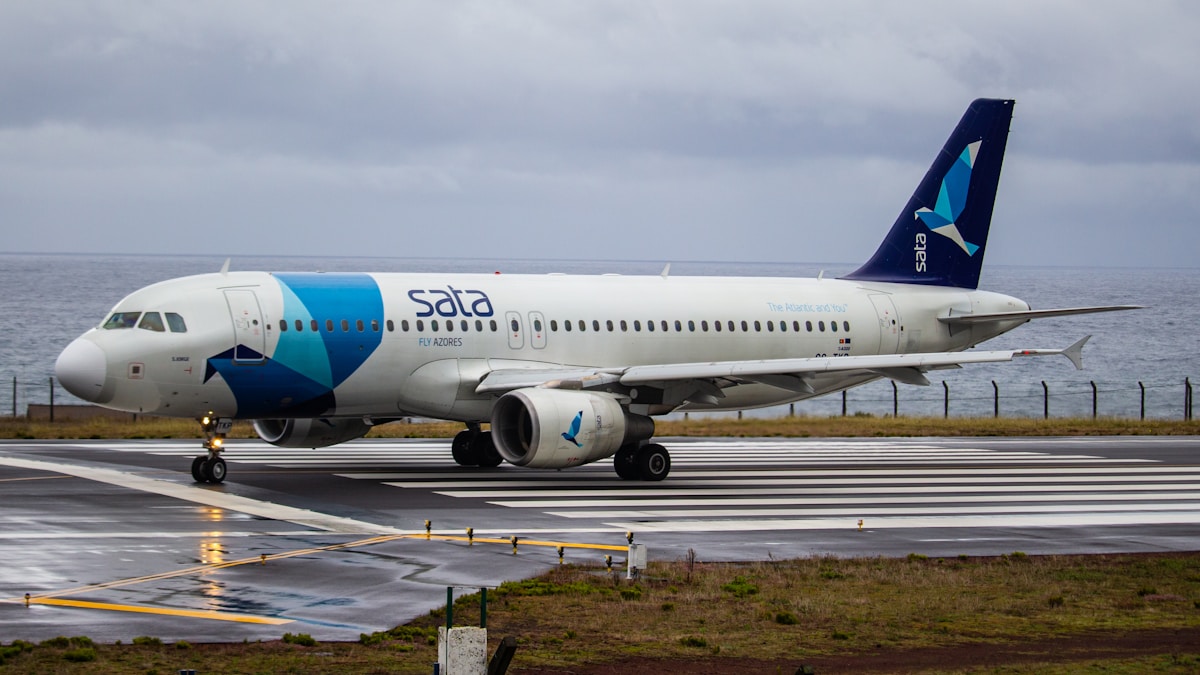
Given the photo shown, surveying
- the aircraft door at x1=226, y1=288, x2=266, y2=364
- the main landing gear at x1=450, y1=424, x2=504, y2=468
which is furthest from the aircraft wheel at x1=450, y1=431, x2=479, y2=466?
the aircraft door at x1=226, y1=288, x2=266, y2=364

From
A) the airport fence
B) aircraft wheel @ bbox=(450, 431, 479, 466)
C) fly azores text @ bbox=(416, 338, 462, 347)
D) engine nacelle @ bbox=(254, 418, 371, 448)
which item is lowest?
the airport fence

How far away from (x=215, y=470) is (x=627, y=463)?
725cm

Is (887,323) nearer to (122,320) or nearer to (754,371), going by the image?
A: (754,371)

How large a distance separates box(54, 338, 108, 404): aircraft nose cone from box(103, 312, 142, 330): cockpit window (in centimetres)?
75

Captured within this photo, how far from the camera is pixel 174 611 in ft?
46.6

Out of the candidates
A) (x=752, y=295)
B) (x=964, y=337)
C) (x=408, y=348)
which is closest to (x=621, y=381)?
(x=408, y=348)

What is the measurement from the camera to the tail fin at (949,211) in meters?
35.7

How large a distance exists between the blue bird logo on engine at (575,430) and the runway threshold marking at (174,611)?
12291 mm

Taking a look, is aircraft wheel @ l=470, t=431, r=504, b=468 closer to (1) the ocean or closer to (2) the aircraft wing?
(2) the aircraft wing

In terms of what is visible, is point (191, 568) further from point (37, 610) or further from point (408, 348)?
point (408, 348)

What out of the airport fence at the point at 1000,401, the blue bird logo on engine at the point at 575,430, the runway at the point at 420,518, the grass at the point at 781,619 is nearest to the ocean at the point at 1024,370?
the airport fence at the point at 1000,401

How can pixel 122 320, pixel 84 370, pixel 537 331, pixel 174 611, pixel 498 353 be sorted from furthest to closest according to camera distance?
1. pixel 537 331
2. pixel 498 353
3. pixel 122 320
4. pixel 84 370
5. pixel 174 611

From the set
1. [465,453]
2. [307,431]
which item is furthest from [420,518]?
[465,453]

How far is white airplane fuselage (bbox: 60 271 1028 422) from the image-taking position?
2630cm
